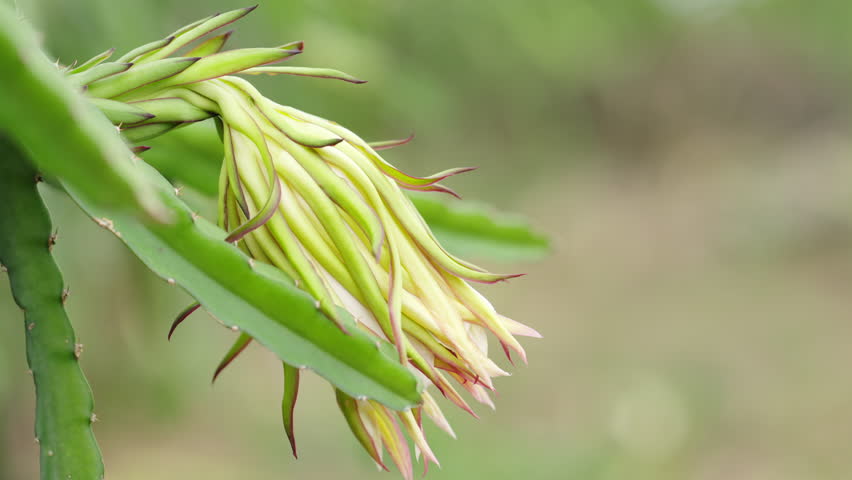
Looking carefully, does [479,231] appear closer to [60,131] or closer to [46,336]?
[46,336]

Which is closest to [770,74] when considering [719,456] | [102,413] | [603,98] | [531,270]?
[603,98]

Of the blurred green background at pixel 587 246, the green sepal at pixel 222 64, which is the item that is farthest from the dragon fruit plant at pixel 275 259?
the blurred green background at pixel 587 246

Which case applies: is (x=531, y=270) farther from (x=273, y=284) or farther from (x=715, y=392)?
(x=273, y=284)

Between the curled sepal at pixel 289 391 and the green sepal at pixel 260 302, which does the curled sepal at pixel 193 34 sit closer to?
the green sepal at pixel 260 302

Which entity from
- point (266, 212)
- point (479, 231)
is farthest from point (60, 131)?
point (479, 231)

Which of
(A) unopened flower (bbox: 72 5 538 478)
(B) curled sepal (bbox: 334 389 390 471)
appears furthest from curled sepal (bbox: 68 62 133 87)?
(B) curled sepal (bbox: 334 389 390 471)

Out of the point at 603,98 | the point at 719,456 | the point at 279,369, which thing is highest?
the point at 603,98
